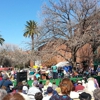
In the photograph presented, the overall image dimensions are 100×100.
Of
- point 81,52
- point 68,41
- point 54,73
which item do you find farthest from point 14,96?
point 81,52

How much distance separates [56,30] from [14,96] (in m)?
27.3

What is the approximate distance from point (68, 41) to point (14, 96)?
26.2 meters

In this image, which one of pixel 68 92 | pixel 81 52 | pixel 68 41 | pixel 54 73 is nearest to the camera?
pixel 68 92

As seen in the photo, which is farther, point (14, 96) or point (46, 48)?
point (46, 48)

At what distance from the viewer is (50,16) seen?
3112 cm

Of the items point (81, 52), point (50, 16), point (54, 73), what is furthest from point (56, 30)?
point (81, 52)

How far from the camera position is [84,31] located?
96.2 feet

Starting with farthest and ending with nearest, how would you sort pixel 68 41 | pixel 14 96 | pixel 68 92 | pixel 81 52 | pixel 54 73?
pixel 81 52 < pixel 68 41 < pixel 54 73 < pixel 68 92 < pixel 14 96

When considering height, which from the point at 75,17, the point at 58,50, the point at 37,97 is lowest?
the point at 37,97

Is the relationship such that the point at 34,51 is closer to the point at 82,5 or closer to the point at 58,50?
the point at 58,50

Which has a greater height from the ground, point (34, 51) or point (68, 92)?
point (34, 51)

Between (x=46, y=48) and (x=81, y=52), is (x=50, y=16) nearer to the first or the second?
(x=46, y=48)

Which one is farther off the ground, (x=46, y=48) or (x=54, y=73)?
(x=46, y=48)

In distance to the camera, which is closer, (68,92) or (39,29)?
(68,92)
